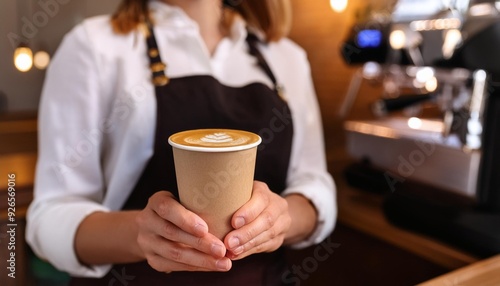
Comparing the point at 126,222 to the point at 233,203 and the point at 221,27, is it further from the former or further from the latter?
the point at 221,27

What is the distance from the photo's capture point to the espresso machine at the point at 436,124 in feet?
2.84

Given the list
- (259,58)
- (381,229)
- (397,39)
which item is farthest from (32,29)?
(397,39)

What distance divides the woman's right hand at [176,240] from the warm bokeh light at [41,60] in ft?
1.02

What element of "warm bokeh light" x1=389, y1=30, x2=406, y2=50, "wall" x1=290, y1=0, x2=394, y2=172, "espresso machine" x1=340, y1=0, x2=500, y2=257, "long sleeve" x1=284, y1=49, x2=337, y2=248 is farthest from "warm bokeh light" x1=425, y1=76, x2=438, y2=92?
"long sleeve" x1=284, y1=49, x2=337, y2=248

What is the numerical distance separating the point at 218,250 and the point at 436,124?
3.34ft

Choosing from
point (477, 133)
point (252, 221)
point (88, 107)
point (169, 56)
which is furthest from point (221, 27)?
point (477, 133)

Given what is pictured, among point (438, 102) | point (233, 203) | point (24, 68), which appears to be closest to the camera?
point (233, 203)

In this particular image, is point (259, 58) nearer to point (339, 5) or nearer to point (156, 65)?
point (156, 65)

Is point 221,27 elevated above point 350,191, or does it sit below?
above

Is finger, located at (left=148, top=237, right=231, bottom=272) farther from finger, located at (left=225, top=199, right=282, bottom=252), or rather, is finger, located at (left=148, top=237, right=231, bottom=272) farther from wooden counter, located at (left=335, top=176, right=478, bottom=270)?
wooden counter, located at (left=335, top=176, right=478, bottom=270)

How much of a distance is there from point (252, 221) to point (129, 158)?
0.72 ft

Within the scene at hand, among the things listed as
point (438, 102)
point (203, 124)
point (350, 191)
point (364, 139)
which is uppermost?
point (203, 124)

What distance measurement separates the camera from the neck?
557 mm

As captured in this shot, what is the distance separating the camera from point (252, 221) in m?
0.36
